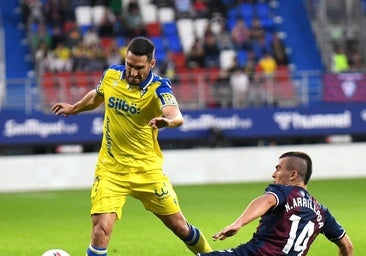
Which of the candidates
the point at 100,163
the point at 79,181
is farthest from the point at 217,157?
the point at 100,163

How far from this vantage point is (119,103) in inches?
396

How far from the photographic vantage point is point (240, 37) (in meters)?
31.1

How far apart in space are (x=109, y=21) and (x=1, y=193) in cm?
818

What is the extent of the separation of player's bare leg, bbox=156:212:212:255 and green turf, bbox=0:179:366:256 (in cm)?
178

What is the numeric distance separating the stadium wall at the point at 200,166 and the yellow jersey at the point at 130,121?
1542 cm

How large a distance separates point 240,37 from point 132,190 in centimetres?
2128

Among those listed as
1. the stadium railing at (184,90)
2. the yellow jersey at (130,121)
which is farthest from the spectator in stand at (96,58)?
the yellow jersey at (130,121)

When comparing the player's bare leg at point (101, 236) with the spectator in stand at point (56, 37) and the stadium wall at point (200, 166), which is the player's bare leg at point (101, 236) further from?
the spectator in stand at point (56, 37)

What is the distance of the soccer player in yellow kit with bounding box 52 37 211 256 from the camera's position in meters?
9.81

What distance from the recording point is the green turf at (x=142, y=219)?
522 inches

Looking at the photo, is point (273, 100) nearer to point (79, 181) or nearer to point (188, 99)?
point (188, 99)

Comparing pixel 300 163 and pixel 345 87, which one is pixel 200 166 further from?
pixel 300 163

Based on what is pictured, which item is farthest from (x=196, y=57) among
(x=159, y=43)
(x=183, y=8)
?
(x=183, y=8)

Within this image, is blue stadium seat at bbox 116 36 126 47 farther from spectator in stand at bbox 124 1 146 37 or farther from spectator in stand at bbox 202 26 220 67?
spectator in stand at bbox 202 26 220 67
